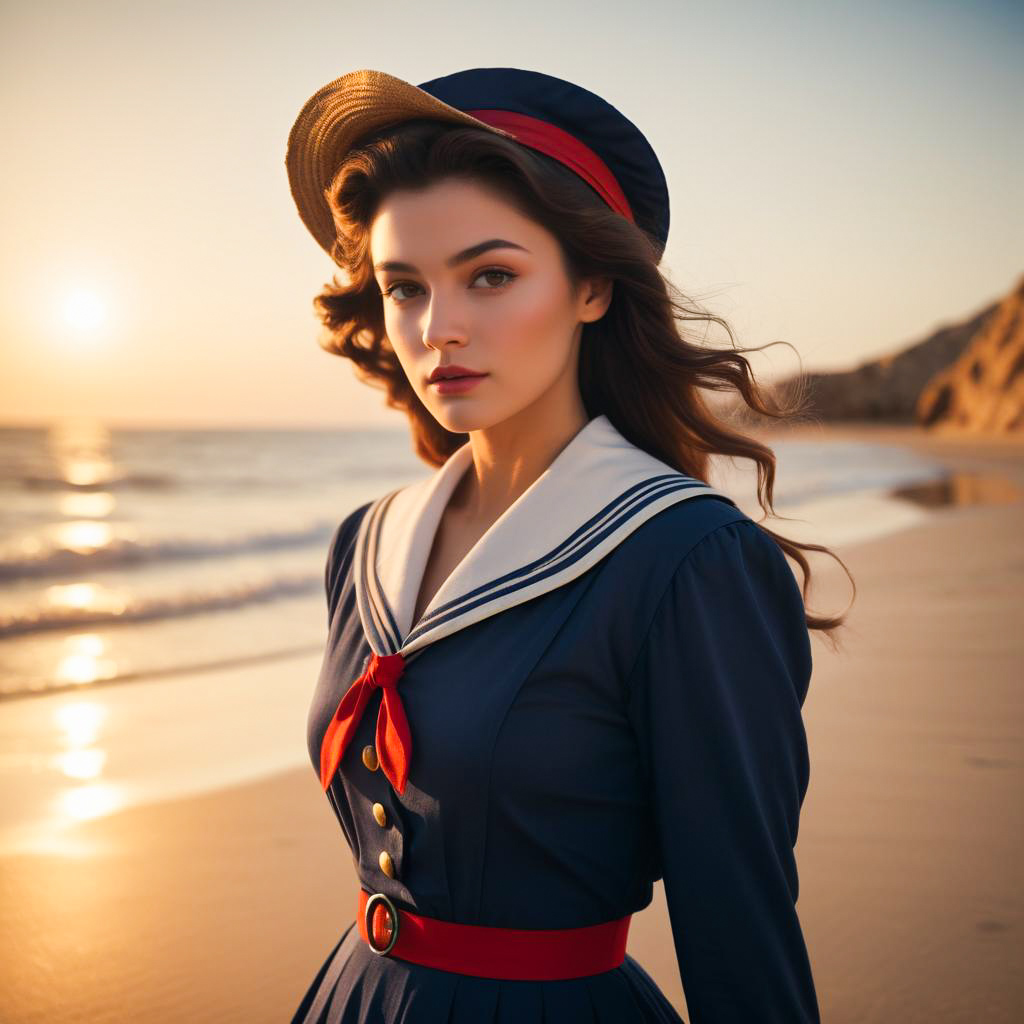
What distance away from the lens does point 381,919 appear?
1.42 metres

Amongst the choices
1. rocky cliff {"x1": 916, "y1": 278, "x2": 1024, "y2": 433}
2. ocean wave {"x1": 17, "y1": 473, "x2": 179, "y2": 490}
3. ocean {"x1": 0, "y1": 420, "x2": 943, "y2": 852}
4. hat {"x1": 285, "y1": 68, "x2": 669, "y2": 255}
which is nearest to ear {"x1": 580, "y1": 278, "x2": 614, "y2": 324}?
hat {"x1": 285, "y1": 68, "x2": 669, "y2": 255}

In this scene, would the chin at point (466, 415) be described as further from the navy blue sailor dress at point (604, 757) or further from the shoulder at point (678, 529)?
the shoulder at point (678, 529)

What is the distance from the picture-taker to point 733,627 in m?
1.28

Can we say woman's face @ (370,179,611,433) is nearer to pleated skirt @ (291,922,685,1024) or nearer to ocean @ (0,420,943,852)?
ocean @ (0,420,943,852)

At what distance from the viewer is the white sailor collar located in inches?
53.9

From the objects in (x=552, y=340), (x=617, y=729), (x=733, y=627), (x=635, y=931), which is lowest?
(x=635, y=931)

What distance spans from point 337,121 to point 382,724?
36.0 inches

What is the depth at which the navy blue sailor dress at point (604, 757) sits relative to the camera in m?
1.24

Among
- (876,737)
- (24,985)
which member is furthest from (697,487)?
(876,737)

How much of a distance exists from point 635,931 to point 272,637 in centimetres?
458

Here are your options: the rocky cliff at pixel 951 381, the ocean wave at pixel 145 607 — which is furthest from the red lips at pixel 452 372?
the rocky cliff at pixel 951 381

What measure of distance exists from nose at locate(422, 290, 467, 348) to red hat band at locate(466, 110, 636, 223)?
254 mm

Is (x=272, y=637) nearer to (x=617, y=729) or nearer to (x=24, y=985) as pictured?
(x=24, y=985)

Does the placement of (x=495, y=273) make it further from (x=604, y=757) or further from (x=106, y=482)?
(x=106, y=482)
